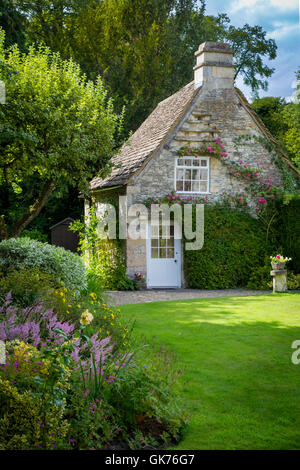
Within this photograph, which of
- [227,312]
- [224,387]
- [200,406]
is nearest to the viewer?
[200,406]

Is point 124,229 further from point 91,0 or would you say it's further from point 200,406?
point 91,0

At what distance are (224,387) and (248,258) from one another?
10531 millimetres

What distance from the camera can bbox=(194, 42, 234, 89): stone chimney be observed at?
16.0 m

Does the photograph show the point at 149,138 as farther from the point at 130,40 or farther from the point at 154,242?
the point at 130,40

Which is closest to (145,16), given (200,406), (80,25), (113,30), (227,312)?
(113,30)

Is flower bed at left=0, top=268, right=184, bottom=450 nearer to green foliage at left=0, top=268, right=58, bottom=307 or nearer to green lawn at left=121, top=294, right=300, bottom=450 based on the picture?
green lawn at left=121, top=294, right=300, bottom=450

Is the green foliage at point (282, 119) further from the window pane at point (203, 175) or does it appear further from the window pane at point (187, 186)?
the window pane at point (187, 186)

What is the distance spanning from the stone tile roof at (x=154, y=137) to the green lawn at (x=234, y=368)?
5.74m

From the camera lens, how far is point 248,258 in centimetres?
1567

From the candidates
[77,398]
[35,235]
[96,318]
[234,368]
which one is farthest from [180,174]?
[77,398]

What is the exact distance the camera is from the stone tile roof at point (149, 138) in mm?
15109

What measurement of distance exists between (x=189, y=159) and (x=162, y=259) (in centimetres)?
372

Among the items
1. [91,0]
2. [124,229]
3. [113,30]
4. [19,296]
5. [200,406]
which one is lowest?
[200,406]

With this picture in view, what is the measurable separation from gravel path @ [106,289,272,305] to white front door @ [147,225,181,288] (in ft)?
2.09
